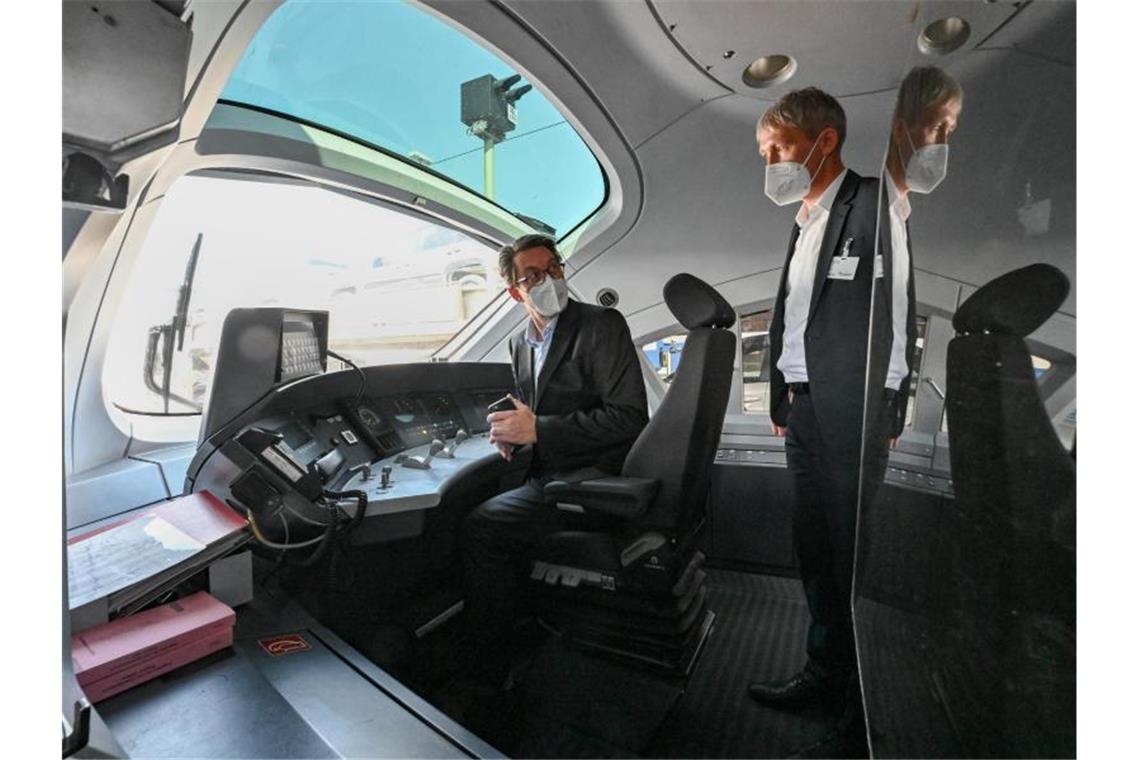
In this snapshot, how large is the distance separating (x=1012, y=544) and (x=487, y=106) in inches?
34.9

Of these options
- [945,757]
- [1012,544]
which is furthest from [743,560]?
[1012,544]

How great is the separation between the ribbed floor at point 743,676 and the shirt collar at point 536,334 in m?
0.64

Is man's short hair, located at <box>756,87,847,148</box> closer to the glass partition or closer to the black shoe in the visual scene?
the glass partition

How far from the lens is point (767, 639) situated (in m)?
0.97

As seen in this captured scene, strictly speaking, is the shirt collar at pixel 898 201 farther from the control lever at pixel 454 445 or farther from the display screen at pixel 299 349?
the control lever at pixel 454 445

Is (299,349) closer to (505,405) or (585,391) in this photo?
(505,405)

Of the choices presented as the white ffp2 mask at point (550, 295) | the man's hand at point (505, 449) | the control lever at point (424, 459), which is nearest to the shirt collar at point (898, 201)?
the white ffp2 mask at point (550, 295)

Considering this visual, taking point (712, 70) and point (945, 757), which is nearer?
point (945, 757)

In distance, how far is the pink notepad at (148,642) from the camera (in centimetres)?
64

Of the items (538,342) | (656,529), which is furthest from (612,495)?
(538,342)

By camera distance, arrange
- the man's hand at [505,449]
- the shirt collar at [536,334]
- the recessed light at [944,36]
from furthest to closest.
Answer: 1. the man's hand at [505,449]
2. the shirt collar at [536,334]
3. the recessed light at [944,36]

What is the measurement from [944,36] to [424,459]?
51.6 inches

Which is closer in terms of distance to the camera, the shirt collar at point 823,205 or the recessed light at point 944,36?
the recessed light at point 944,36

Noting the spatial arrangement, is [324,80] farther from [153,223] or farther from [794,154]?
[794,154]
